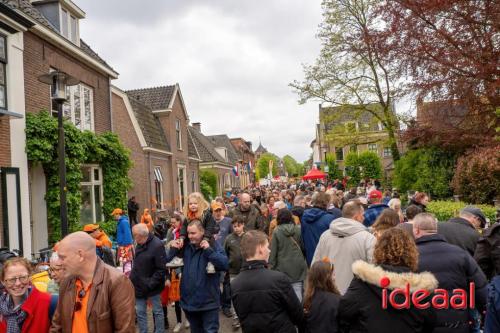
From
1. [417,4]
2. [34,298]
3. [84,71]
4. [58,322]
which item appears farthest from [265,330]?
[84,71]

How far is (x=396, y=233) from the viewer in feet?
9.48

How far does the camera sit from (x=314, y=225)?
6074mm

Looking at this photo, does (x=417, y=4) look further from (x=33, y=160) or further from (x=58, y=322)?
(x=33, y=160)

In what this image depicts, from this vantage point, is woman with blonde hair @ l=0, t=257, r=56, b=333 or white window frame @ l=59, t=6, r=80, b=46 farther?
white window frame @ l=59, t=6, r=80, b=46

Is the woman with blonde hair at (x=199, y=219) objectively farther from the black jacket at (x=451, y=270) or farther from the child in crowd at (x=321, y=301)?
the black jacket at (x=451, y=270)

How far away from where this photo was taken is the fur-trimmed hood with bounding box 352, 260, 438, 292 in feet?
8.52

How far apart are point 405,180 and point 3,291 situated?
16927 millimetres

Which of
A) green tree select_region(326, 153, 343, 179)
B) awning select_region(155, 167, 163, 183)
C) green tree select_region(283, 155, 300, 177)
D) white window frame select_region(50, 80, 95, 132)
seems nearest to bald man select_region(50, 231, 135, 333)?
white window frame select_region(50, 80, 95, 132)

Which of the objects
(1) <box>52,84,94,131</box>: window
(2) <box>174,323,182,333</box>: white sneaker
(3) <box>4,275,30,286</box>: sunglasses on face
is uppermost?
(1) <box>52,84,94,131</box>: window

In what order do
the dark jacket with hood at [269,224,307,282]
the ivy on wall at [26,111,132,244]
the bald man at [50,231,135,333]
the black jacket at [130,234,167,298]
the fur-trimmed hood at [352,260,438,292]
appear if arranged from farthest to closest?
the ivy on wall at [26,111,132,244] → the dark jacket with hood at [269,224,307,282] → the black jacket at [130,234,167,298] → the bald man at [50,231,135,333] → the fur-trimmed hood at [352,260,438,292]

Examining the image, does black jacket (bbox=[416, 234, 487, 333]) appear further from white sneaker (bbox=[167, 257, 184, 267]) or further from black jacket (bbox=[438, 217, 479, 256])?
white sneaker (bbox=[167, 257, 184, 267])

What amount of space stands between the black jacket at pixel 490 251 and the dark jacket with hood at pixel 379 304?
1.81m

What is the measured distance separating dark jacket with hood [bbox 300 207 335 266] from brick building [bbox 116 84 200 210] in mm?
13921

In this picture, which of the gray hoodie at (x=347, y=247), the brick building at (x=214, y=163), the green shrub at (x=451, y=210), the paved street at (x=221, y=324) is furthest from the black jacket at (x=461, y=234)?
the brick building at (x=214, y=163)
